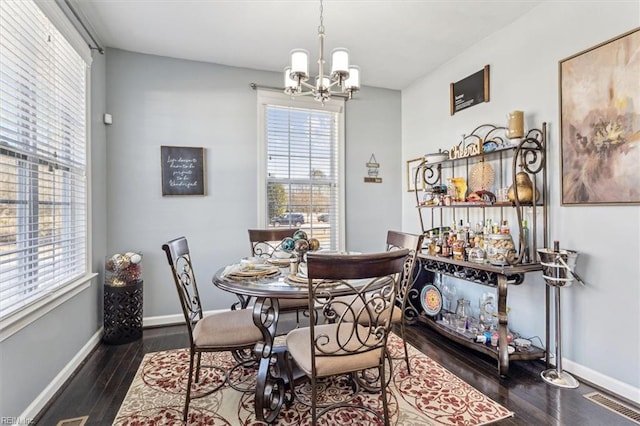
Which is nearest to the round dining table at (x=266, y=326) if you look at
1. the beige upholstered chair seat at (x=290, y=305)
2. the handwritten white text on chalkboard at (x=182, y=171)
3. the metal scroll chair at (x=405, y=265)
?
the beige upholstered chair seat at (x=290, y=305)

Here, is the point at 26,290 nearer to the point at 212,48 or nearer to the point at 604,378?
the point at 212,48

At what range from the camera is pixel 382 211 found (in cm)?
415

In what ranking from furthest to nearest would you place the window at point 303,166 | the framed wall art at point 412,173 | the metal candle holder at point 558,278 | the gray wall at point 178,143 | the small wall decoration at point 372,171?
the small wall decoration at point 372,171, the framed wall art at point 412,173, the window at point 303,166, the gray wall at point 178,143, the metal candle holder at point 558,278

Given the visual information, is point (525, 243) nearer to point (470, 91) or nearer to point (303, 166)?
point (470, 91)

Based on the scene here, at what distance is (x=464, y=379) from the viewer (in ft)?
7.31

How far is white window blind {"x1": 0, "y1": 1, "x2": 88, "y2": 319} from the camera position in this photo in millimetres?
1654

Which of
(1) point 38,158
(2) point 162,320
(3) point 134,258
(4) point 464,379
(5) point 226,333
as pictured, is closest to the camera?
(5) point 226,333

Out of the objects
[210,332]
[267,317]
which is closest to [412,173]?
[267,317]

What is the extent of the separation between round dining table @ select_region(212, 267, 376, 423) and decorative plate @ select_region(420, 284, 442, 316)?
64.5 inches

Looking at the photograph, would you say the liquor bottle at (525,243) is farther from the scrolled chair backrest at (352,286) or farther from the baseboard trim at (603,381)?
the scrolled chair backrest at (352,286)

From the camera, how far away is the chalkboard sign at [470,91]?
300cm

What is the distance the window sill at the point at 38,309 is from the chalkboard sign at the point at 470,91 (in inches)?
148

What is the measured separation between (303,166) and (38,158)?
7.93 feet

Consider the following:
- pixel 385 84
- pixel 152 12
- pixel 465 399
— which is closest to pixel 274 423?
pixel 465 399
